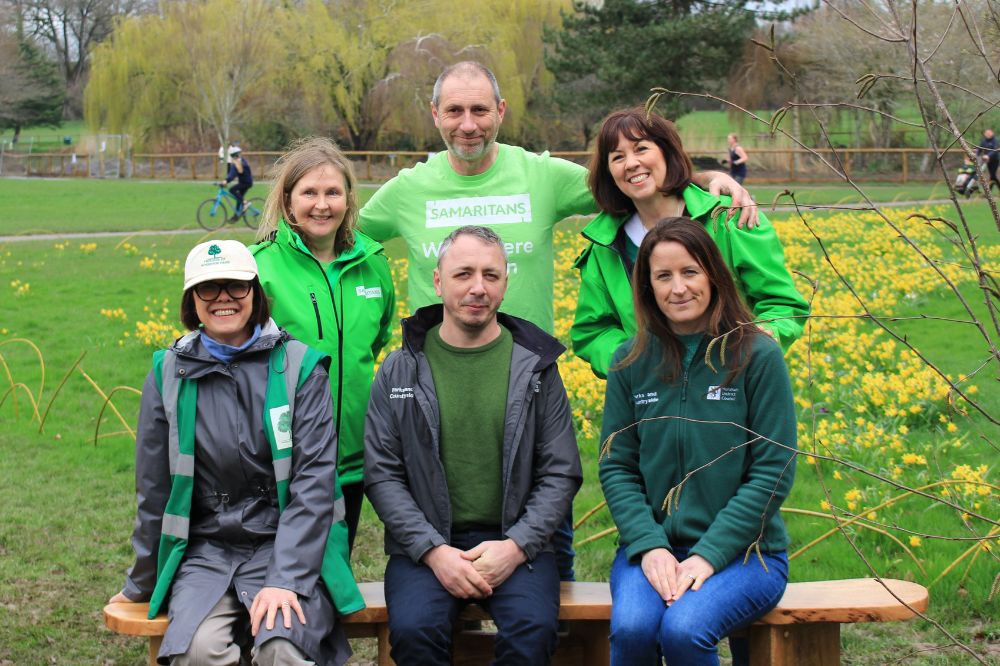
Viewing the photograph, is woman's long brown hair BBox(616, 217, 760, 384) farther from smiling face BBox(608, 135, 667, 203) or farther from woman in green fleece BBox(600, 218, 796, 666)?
smiling face BBox(608, 135, 667, 203)

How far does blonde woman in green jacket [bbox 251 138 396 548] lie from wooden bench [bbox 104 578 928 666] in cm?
60

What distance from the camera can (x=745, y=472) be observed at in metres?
3.27

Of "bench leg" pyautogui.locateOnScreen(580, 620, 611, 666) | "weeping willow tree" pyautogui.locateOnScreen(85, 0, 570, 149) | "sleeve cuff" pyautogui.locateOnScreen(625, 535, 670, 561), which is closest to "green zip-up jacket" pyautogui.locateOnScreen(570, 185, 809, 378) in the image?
"sleeve cuff" pyautogui.locateOnScreen(625, 535, 670, 561)

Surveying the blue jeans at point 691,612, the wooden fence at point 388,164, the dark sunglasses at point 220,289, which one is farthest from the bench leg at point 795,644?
the wooden fence at point 388,164

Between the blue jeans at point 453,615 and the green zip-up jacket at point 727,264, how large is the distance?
75 centimetres

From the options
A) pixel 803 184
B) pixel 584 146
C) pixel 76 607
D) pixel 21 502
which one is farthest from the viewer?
pixel 584 146

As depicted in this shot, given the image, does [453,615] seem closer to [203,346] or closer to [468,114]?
[203,346]

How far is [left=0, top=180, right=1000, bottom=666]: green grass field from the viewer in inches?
172

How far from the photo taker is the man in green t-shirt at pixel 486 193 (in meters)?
3.83

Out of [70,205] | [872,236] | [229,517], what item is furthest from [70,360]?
[70,205]

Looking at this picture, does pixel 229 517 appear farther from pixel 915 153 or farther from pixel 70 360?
pixel 915 153

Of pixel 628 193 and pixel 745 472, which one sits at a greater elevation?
pixel 628 193

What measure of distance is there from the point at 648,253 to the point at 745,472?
69cm

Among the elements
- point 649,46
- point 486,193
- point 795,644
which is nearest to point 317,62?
point 649,46
